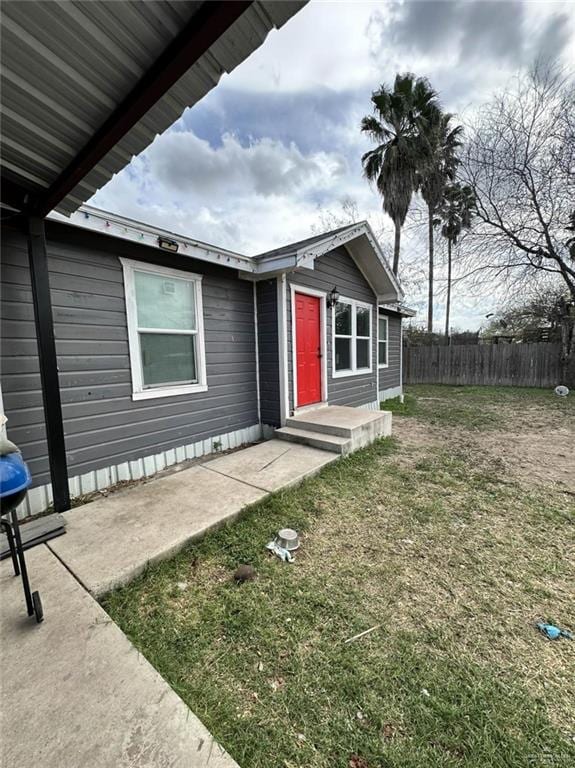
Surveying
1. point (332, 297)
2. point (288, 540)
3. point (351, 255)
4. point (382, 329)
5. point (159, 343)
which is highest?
point (351, 255)

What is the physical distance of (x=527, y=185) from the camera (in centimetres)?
1035

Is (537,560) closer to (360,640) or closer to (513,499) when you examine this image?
(513,499)

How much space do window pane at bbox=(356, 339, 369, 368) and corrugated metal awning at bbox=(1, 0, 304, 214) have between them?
19.1 ft

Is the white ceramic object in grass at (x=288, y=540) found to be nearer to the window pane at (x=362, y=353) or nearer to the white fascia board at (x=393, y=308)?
the window pane at (x=362, y=353)

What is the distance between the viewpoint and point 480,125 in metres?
10.0

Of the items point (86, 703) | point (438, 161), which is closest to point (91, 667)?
point (86, 703)

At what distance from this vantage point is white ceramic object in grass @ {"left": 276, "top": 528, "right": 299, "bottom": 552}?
8.03 ft

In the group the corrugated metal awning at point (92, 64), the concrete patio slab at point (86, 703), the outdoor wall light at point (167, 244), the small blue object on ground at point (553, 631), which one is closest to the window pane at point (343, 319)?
the outdoor wall light at point (167, 244)

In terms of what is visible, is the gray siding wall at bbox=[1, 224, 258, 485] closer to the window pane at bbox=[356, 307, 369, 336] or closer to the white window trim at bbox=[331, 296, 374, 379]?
the white window trim at bbox=[331, 296, 374, 379]

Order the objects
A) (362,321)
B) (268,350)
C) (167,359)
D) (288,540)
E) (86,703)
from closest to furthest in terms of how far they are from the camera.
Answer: (86,703)
(288,540)
(167,359)
(268,350)
(362,321)

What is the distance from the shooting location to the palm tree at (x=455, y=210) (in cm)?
1177

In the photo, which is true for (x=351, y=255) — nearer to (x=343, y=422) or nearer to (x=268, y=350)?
(x=268, y=350)

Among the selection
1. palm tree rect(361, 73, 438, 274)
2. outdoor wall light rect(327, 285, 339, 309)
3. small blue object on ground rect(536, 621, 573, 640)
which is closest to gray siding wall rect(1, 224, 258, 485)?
outdoor wall light rect(327, 285, 339, 309)

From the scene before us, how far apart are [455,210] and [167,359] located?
14.9 meters
